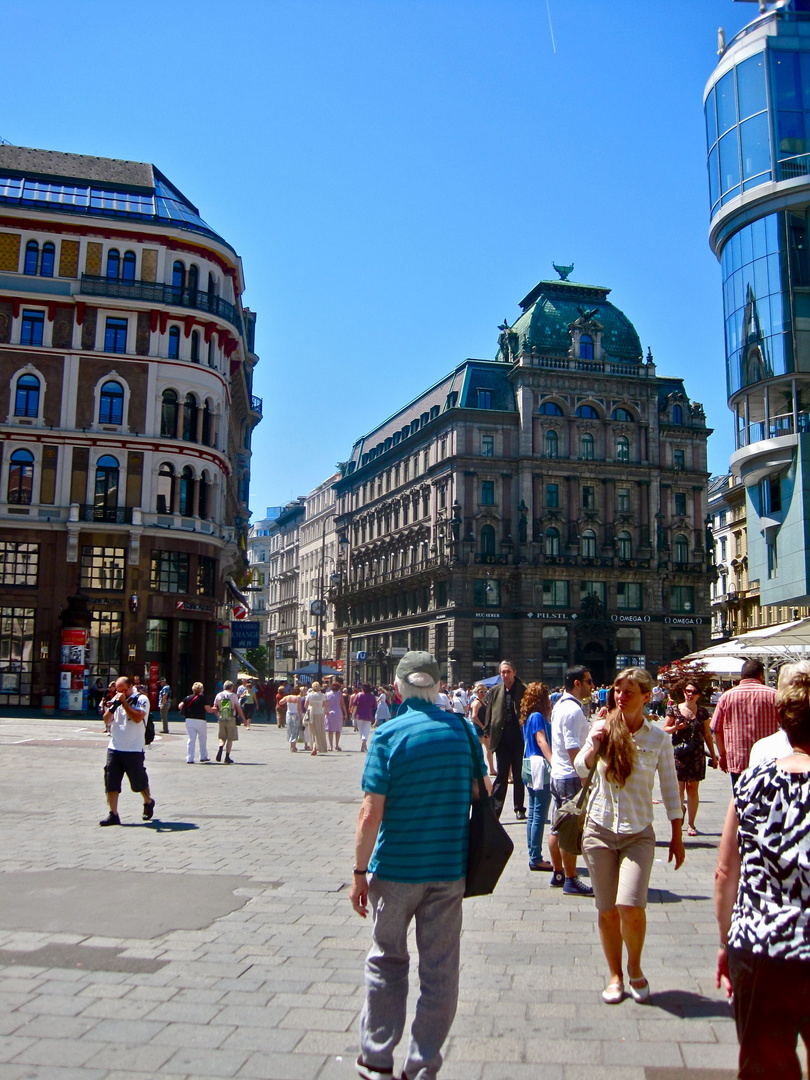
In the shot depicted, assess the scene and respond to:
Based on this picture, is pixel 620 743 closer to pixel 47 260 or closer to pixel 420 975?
pixel 420 975

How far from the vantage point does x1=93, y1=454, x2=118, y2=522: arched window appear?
1603 inches

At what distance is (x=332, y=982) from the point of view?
5.98 m

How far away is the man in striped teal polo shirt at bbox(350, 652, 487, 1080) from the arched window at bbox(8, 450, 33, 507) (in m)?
38.8

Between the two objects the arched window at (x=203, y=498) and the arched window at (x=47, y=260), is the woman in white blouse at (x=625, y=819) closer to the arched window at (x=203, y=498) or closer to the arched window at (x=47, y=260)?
the arched window at (x=203, y=498)

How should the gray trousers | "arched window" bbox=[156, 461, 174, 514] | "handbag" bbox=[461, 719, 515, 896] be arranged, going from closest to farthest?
1. the gray trousers
2. "handbag" bbox=[461, 719, 515, 896]
3. "arched window" bbox=[156, 461, 174, 514]

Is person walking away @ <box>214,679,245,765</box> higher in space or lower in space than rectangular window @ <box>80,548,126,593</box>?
lower

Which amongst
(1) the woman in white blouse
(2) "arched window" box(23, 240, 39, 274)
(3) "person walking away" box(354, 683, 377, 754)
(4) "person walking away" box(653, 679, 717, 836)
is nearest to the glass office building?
(3) "person walking away" box(354, 683, 377, 754)

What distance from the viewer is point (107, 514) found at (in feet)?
134

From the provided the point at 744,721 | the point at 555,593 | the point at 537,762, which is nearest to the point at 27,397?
the point at 537,762

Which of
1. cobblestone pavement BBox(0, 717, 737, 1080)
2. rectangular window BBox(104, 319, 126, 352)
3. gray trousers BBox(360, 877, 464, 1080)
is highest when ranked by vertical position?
rectangular window BBox(104, 319, 126, 352)

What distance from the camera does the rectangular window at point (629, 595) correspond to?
72188 mm

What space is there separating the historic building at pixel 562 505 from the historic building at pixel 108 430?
29.1 metres

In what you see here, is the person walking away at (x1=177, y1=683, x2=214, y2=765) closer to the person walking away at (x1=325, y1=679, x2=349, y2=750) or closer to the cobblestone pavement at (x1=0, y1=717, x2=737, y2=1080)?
the person walking away at (x1=325, y1=679, x2=349, y2=750)

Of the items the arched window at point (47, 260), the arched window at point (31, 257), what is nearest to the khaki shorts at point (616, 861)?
the arched window at point (47, 260)
